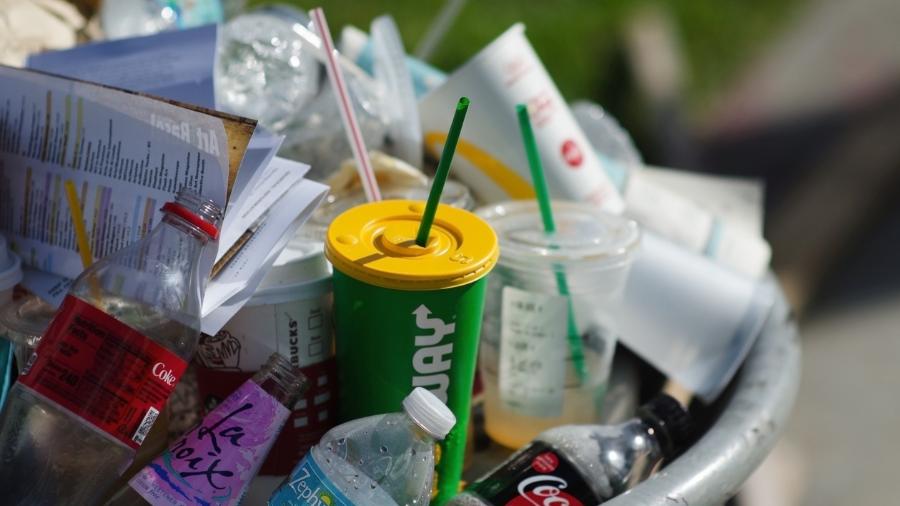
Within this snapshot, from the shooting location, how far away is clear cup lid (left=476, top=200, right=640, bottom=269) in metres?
1.15

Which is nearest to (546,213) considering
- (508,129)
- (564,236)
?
(564,236)

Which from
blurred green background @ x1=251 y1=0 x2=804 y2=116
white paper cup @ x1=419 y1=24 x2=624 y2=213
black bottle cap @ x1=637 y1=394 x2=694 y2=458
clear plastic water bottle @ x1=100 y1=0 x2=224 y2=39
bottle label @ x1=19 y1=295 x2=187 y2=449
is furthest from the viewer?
blurred green background @ x1=251 y1=0 x2=804 y2=116

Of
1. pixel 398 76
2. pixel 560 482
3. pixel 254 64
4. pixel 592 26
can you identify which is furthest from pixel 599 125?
pixel 592 26

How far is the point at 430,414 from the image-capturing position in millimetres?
896

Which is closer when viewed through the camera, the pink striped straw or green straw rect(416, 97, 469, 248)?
green straw rect(416, 97, 469, 248)

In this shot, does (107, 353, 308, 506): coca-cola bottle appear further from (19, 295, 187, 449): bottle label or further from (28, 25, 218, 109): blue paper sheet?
(28, 25, 218, 109): blue paper sheet

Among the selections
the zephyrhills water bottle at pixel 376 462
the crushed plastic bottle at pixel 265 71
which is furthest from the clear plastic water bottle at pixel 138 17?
the zephyrhills water bottle at pixel 376 462

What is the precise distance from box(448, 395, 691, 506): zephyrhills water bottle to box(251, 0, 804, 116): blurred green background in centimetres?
235

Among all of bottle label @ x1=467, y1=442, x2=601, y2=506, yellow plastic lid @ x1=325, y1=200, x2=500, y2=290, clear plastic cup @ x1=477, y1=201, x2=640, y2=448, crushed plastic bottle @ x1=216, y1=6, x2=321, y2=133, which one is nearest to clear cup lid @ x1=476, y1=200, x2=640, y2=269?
clear plastic cup @ x1=477, y1=201, x2=640, y2=448

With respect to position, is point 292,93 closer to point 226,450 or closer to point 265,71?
point 265,71

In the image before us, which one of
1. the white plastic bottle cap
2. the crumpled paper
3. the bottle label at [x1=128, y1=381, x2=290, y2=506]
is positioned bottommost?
the bottle label at [x1=128, y1=381, x2=290, y2=506]

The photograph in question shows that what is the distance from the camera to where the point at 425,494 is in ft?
3.12

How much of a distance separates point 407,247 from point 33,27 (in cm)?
74

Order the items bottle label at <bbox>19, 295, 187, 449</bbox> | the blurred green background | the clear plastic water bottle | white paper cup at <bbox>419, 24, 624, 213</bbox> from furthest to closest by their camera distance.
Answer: the blurred green background → the clear plastic water bottle → white paper cup at <bbox>419, 24, 624, 213</bbox> → bottle label at <bbox>19, 295, 187, 449</bbox>
